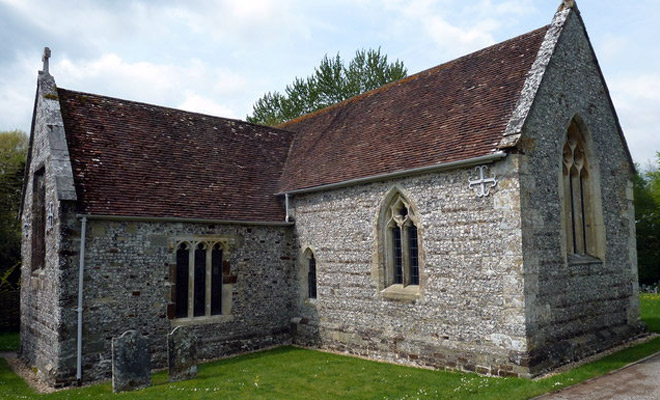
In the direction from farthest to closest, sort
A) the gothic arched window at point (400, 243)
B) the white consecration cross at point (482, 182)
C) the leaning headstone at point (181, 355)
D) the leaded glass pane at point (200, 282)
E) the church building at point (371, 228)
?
the leaded glass pane at point (200, 282)
the gothic arched window at point (400, 243)
the leaning headstone at point (181, 355)
the church building at point (371, 228)
the white consecration cross at point (482, 182)

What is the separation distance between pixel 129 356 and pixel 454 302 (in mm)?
7374

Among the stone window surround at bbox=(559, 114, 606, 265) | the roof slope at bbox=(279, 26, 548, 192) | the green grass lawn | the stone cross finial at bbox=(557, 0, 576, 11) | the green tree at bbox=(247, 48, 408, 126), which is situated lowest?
the green grass lawn

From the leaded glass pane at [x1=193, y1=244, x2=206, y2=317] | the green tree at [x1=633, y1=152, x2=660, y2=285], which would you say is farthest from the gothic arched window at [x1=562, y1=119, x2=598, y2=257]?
the green tree at [x1=633, y1=152, x2=660, y2=285]

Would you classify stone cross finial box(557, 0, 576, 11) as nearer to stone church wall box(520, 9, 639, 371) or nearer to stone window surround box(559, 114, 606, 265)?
stone church wall box(520, 9, 639, 371)

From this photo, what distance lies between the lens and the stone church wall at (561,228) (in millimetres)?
10281

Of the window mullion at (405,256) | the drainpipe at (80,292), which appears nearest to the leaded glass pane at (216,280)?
the drainpipe at (80,292)

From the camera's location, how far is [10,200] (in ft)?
87.2

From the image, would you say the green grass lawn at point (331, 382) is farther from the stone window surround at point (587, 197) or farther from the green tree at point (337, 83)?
the green tree at point (337, 83)

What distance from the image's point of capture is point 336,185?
13.8 meters

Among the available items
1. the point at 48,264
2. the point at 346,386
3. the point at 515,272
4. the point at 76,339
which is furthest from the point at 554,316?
the point at 48,264

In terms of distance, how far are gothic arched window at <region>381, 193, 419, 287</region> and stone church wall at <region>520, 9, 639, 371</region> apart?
2.98 m

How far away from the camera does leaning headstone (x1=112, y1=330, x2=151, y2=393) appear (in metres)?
10.3

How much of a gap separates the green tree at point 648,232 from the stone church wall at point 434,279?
25.7 meters

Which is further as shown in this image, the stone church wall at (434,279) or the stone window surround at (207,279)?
the stone window surround at (207,279)
